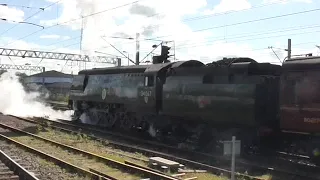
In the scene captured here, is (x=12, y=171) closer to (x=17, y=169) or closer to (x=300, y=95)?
Result: (x=17, y=169)

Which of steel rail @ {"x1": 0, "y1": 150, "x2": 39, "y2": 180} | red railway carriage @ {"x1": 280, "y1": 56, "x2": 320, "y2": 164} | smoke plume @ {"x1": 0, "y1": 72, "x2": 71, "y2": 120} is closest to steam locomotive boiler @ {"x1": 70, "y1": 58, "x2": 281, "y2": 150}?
red railway carriage @ {"x1": 280, "y1": 56, "x2": 320, "y2": 164}

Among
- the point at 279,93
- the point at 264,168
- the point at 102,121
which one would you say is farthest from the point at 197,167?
the point at 102,121

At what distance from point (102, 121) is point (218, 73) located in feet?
36.1

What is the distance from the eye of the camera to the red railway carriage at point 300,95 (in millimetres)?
10430

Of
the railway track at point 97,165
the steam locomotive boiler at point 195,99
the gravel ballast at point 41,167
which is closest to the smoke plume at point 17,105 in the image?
the steam locomotive boiler at point 195,99

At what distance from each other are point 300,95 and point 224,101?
288cm

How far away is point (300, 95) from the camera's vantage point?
427 inches

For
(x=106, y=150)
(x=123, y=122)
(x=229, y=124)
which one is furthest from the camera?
(x=123, y=122)

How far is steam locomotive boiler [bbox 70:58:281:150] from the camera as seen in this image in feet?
40.4

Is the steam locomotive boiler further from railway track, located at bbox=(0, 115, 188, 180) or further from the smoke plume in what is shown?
the smoke plume

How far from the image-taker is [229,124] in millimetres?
13234

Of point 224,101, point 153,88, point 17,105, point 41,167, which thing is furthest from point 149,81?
point 17,105

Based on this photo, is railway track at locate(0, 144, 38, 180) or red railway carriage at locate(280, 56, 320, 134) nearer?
railway track at locate(0, 144, 38, 180)

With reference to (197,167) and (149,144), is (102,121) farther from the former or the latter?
(197,167)
